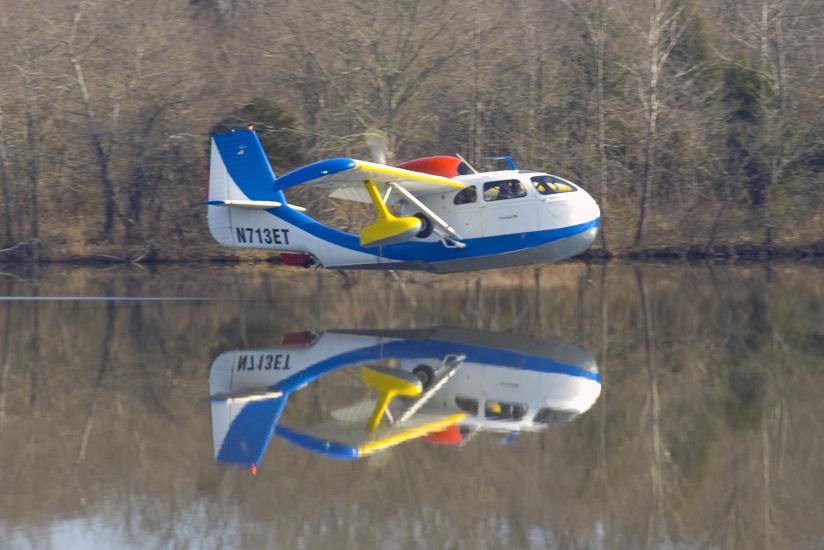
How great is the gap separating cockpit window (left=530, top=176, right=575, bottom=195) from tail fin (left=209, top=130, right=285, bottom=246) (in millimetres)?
4827

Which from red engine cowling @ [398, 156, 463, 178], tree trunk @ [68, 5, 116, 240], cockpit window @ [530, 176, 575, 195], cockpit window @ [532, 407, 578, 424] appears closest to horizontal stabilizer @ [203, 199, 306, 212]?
red engine cowling @ [398, 156, 463, 178]

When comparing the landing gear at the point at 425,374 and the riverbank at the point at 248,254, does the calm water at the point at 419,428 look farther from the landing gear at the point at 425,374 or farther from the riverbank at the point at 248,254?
the riverbank at the point at 248,254

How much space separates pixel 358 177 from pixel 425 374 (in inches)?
307

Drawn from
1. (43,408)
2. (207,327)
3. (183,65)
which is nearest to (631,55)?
(183,65)

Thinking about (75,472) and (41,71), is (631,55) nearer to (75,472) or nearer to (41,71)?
(41,71)

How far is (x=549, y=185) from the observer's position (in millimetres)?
18047

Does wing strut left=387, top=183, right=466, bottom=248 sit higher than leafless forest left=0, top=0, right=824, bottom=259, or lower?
lower

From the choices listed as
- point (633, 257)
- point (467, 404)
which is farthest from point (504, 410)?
point (633, 257)

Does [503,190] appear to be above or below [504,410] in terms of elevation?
above

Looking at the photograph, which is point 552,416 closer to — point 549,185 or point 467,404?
point 467,404

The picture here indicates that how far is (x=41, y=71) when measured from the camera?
96.9 feet

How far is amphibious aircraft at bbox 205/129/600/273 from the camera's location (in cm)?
1786

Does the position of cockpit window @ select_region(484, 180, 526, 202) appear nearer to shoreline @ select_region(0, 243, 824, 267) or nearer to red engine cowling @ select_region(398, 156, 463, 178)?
red engine cowling @ select_region(398, 156, 463, 178)

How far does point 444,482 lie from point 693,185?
23836 millimetres
